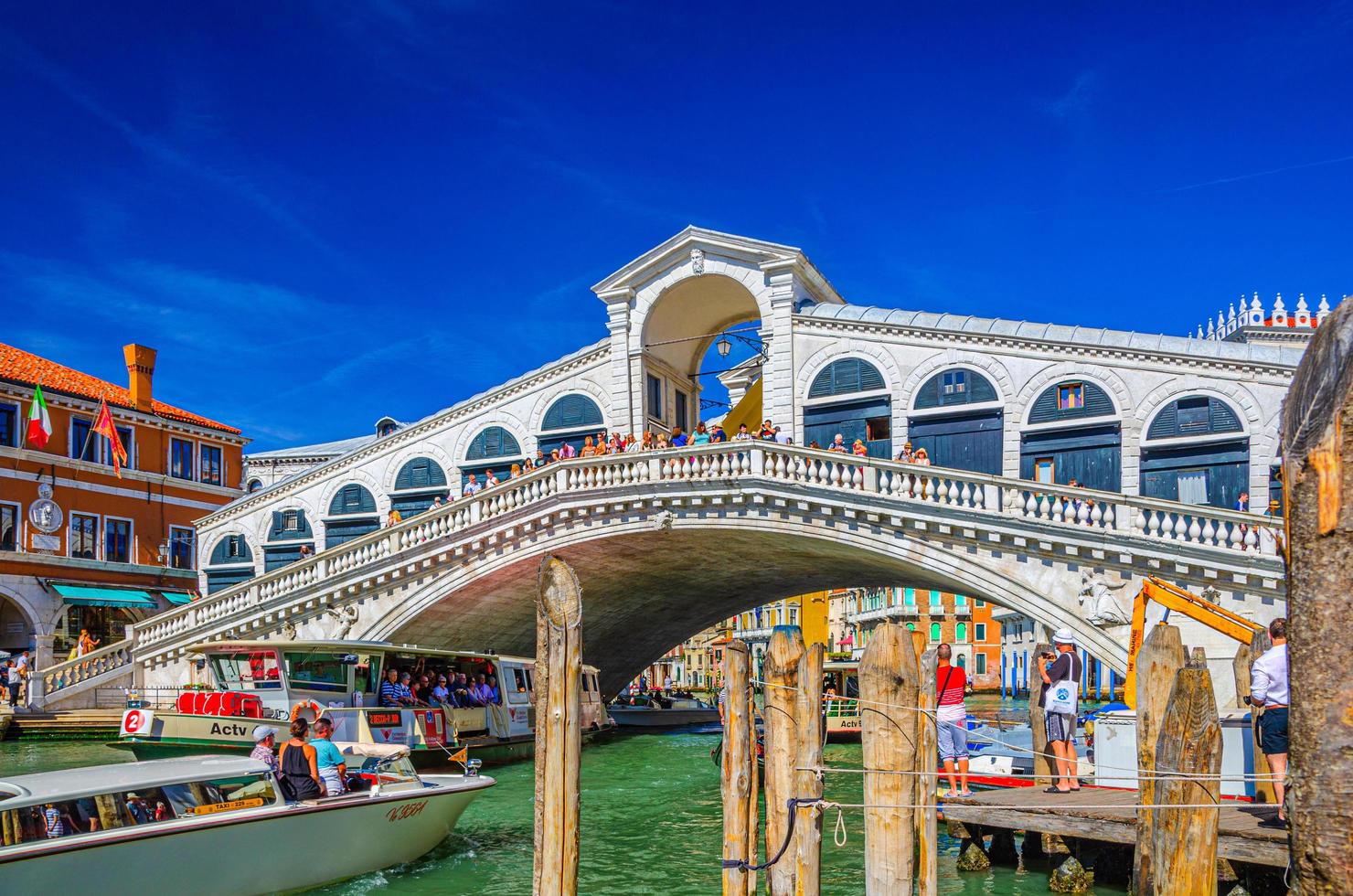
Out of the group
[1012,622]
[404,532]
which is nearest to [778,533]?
[404,532]

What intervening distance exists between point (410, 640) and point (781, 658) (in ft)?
56.2

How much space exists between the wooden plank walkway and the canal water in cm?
79

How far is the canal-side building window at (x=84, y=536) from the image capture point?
1167 inches

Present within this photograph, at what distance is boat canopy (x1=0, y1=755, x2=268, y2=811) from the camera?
8.35 metres

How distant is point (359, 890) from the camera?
1060cm

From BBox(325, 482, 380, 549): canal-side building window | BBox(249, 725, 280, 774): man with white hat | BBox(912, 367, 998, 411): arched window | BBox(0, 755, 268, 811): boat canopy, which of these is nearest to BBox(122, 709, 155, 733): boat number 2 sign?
BBox(249, 725, 280, 774): man with white hat

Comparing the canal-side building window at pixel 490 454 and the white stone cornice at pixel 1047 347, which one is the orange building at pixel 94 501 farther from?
the white stone cornice at pixel 1047 347

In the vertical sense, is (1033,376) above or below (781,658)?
above

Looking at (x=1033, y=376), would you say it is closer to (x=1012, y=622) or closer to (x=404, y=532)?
(x=404, y=532)

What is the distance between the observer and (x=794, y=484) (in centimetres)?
1973

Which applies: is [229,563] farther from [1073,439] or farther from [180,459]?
[1073,439]

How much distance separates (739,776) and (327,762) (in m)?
4.69

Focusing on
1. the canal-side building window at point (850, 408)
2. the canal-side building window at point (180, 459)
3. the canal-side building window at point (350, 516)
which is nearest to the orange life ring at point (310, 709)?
the canal-side building window at point (850, 408)

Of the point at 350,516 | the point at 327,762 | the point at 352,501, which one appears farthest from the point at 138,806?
the point at 352,501
